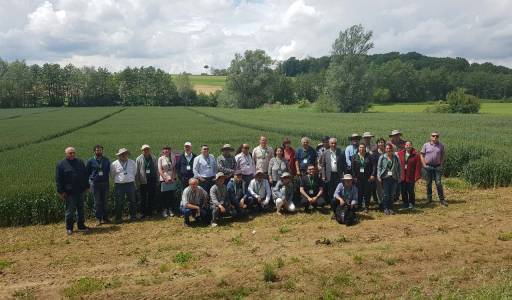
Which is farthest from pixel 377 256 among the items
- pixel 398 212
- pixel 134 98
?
pixel 134 98

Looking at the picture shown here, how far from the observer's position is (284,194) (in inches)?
447

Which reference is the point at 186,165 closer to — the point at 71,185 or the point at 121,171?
the point at 121,171

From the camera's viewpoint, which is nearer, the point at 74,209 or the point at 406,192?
the point at 74,209

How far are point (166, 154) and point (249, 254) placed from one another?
4656 mm

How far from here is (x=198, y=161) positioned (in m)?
11.4

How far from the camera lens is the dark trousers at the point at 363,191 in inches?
453

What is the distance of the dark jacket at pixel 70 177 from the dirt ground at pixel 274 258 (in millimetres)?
1078

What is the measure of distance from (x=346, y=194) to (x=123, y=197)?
19.5 feet

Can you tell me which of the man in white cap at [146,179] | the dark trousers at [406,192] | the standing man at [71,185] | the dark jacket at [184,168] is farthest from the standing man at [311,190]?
the standing man at [71,185]

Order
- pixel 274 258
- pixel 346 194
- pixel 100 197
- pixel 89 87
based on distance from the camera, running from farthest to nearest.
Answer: pixel 89 87 < pixel 100 197 < pixel 346 194 < pixel 274 258

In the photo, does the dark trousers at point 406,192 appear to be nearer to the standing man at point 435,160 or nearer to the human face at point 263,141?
the standing man at point 435,160

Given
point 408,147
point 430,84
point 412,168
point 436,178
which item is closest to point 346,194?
point 412,168

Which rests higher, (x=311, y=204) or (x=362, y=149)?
(x=362, y=149)

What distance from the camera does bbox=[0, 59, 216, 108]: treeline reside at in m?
93.4
